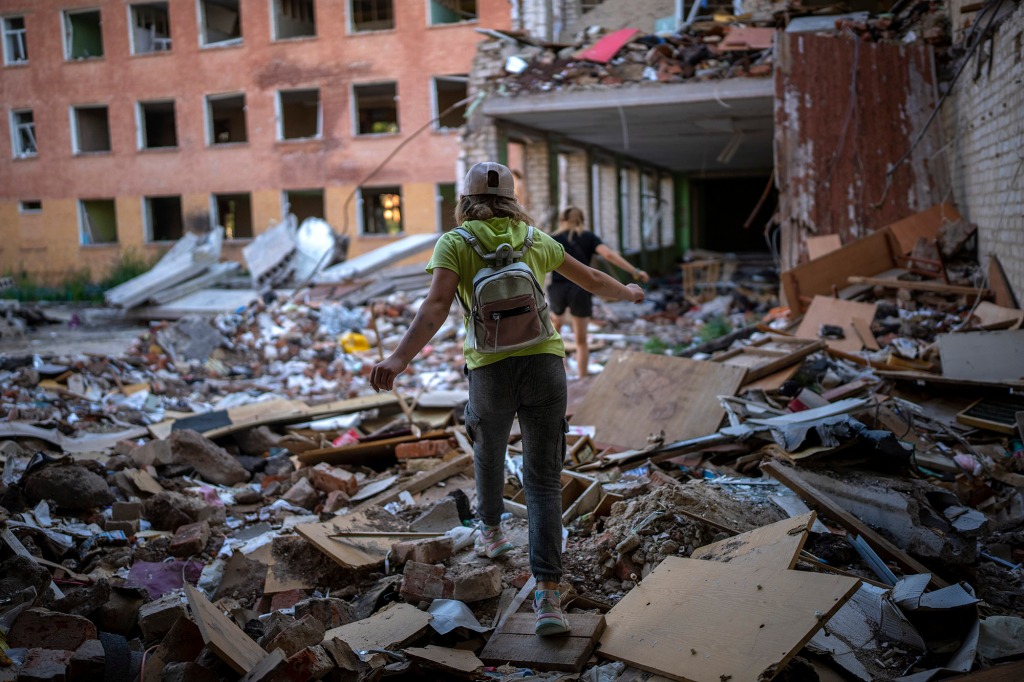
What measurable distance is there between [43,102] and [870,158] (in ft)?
91.3

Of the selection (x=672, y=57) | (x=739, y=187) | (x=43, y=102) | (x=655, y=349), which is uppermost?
(x=43, y=102)

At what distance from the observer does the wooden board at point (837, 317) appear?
6715 mm

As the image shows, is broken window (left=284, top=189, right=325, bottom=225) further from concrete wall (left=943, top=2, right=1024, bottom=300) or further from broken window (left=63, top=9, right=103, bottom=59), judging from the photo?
concrete wall (left=943, top=2, right=1024, bottom=300)

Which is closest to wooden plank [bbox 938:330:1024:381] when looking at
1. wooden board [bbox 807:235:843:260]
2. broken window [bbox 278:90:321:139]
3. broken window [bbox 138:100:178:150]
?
wooden board [bbox 807:235:843:260]

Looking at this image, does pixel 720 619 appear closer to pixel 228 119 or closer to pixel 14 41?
pixel 228 119

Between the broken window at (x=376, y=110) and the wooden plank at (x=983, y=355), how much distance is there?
22.1 meters

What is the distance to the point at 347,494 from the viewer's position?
Answer: 4789 millimetres

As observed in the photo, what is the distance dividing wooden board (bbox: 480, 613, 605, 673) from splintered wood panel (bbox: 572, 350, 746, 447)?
90.4 inches

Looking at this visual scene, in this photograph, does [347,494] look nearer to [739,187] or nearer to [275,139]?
[275,139]

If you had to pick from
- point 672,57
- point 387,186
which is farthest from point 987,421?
point 387,186

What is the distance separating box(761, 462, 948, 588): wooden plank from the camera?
3303mm

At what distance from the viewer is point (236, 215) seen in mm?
28406

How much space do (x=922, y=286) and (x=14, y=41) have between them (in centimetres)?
3103

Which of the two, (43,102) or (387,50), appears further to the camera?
(43,102)
